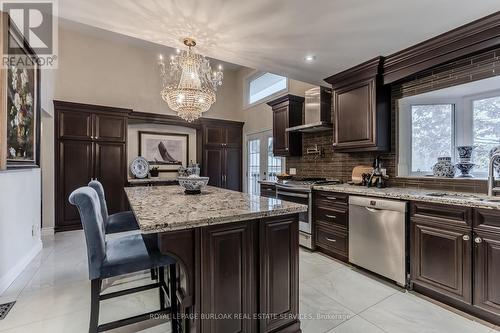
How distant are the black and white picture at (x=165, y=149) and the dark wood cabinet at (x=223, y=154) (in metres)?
0.53

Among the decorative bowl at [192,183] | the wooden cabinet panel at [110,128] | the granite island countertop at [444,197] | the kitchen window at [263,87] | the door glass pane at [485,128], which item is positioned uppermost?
the kitchen window at [263,87]

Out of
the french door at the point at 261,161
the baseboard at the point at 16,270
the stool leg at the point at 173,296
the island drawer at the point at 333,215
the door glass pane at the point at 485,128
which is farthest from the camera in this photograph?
the french door at the point at 261,161

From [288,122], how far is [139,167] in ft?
11.2

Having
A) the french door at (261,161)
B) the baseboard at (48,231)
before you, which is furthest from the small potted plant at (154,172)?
the french door at (261,161)

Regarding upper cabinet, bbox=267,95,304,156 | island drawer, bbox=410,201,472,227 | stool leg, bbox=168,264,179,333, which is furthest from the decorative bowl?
upper cabinet, bbox=267,95,304,156

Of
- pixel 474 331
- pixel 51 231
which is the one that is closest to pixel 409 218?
pixel 474 331

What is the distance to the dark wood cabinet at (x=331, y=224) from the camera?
9.59 ft

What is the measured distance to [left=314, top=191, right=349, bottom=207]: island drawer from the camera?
115 inches

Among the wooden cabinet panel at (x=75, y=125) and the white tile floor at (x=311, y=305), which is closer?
the white tile floor at (x=311, y=305)

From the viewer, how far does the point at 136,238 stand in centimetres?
196

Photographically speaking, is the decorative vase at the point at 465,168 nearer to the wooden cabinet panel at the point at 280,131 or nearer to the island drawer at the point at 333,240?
the island drawer at the point at 333,240

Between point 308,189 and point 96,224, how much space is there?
2534mm

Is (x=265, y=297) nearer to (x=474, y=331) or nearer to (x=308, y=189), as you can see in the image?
(x=474, y=331)

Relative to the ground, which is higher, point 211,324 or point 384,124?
point 384,124
